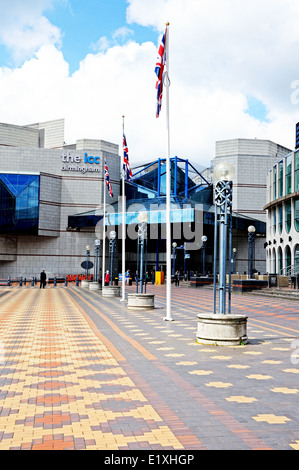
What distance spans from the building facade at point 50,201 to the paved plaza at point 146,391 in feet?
178

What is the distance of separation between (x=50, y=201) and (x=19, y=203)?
488 cm

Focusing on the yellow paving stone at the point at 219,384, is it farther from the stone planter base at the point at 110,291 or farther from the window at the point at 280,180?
the window at the point at 280,180

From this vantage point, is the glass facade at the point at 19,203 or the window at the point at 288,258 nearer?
the window at the point at 288,258

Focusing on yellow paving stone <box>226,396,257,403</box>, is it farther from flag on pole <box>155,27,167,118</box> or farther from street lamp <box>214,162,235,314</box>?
flag on pole <box>155,27,167,118</box>

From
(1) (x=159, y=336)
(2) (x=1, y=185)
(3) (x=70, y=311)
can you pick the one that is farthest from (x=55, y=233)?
(1) (x=159, y=336)

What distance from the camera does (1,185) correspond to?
209 ft

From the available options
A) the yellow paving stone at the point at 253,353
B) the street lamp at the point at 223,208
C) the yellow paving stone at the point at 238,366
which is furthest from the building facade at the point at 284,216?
the yellow paving stone at the point at 238,366

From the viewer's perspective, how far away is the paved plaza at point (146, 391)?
491 centimetres

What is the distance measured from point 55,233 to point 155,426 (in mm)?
64472

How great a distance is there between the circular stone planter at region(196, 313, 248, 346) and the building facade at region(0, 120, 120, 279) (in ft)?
185

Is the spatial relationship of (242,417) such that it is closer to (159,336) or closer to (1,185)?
(159,336)

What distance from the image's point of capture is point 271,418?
18.2ft
